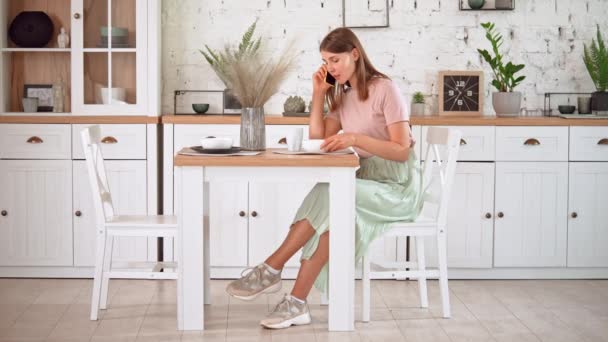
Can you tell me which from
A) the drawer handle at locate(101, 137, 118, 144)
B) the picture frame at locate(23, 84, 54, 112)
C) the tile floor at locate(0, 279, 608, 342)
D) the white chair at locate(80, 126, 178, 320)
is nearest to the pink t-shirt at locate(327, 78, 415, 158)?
the tile floor at locate(0, 279, 608, 342)

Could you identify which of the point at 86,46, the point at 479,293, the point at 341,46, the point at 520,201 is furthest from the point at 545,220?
the point at 86,46

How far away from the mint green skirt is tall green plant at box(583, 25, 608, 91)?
1.67 m

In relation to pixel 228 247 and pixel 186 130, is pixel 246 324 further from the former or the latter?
pixel 186 130

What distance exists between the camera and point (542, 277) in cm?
500

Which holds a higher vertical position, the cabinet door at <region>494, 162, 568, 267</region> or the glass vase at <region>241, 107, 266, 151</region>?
the glass vase at <region>241, 107, 266, 151</region>

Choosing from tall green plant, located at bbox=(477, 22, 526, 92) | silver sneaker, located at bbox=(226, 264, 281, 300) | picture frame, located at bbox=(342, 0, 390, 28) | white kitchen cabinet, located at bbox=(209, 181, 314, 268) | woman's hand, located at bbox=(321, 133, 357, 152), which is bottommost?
silver sneaker, located at bbox=(226, 264, 281, 300)

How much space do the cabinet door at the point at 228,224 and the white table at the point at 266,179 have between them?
3.75 feet

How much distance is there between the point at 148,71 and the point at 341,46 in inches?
53.8

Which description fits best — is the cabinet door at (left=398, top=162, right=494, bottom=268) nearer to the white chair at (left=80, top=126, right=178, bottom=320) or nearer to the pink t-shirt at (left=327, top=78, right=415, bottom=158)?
the pink t-shirt at (left=327, top=78, right=415, bottom=158)

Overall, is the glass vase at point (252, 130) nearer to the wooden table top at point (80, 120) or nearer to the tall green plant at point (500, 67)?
the wooden table top at point (80, 120)

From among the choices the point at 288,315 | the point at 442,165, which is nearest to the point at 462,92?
the point at 442,165

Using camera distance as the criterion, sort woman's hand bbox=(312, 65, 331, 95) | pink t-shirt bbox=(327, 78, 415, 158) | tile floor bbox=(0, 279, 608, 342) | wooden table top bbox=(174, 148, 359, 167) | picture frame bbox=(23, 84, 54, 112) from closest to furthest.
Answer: wooden table top bbox=(174, 148, 359, 167) → tile floor bbox=(0, 279, 608, 342) → pink t-shirt bbox=(327, 78, 415, 158) → woman's hand bbox=(312, 65, 331, 95) → picture frame bbox=(23, 84, 54, 112)

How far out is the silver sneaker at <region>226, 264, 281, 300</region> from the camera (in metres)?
3.91

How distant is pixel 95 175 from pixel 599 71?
115 inches
